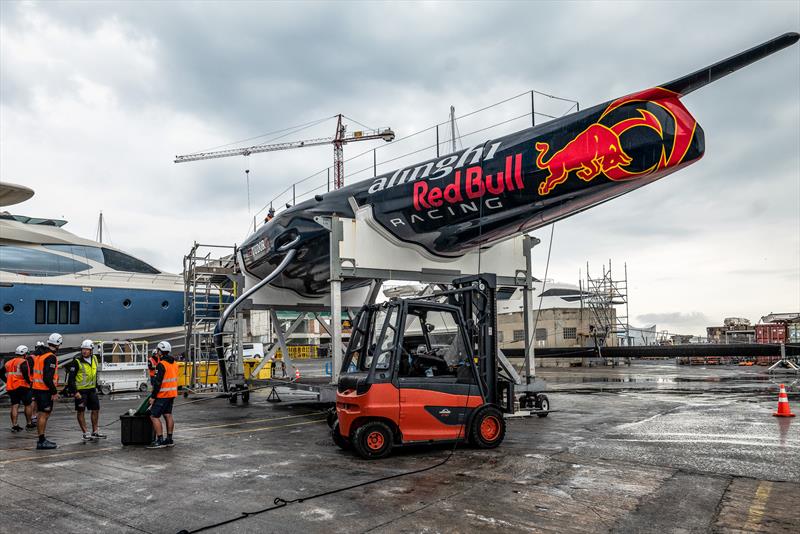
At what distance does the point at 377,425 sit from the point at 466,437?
134 cm

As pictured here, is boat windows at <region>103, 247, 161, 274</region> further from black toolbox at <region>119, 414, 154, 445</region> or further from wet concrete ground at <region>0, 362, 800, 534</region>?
black toolbox at <region>119, 414, 154, 445</region>

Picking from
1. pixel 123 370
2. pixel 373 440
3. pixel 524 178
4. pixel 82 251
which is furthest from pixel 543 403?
pixel 82 251

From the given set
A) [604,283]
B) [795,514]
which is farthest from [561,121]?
[604,283]

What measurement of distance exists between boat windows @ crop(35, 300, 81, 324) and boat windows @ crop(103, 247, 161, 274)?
2836mm

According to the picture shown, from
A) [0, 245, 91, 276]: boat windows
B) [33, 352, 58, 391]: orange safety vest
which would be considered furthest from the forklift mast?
[0, 245, 91, 276]: boat windows

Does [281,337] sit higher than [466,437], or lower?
higher

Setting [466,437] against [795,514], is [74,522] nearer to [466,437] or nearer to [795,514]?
[466,437]

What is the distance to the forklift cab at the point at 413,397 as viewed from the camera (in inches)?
315

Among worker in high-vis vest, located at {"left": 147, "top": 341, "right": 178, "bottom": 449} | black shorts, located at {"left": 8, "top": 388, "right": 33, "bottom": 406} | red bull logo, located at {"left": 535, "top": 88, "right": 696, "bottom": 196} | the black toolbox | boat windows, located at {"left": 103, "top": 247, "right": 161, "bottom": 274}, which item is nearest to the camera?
red bull logo, located at {"left": 535, "top": 88, "right": 696, "bottom": 196}

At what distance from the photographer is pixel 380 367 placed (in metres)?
8.20

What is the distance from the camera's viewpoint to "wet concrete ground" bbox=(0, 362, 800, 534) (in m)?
5.16

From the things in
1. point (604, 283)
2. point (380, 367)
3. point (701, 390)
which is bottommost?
point (701, 390)

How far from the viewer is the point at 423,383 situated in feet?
27.0

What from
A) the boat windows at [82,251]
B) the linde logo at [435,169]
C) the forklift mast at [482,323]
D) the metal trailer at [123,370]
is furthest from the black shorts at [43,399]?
the boat windows at [82,251]
